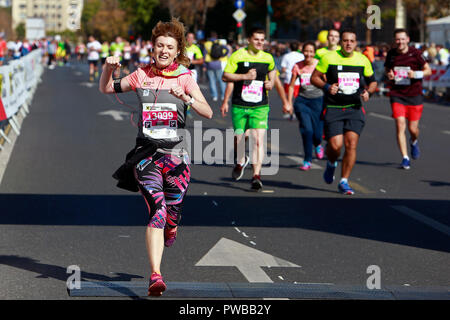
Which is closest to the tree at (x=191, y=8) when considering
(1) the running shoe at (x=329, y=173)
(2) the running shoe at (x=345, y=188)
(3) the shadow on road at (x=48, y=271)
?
(1) the running shoe at (x=329, y=173)

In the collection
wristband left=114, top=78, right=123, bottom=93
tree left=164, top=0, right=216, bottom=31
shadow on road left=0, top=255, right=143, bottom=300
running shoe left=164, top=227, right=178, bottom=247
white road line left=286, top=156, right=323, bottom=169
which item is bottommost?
white road line left=286, top=156, right=323, bottom=169

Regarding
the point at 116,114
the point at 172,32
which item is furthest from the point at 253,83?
the point at 116,114

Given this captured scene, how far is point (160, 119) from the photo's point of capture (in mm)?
6047

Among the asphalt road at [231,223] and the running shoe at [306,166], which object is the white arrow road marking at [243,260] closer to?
the asphalt road at [231,223]

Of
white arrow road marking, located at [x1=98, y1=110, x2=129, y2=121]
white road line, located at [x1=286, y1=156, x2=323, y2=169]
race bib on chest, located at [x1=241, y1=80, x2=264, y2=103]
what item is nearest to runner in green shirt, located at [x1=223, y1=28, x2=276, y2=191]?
race bib on chest, located at [x1=241, y1=80, x2=264, y2=103]

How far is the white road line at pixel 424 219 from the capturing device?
845cm

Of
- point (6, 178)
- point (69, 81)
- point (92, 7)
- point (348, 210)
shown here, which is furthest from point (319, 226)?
point (92, 7)

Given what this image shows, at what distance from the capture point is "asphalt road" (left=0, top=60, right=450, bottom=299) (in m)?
6.64

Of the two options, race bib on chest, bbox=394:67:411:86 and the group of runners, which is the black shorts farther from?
race bib on chest, bbox=394:67:411:86

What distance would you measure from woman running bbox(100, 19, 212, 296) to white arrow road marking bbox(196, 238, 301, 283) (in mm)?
856

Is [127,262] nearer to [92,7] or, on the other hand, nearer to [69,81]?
[69,81]

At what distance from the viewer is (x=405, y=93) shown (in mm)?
12945

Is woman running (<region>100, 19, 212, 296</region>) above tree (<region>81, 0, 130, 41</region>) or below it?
below

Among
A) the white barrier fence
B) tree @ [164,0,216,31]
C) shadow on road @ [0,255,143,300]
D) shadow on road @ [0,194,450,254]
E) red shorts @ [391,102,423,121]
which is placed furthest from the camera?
tree @ [164,0,216,31]
